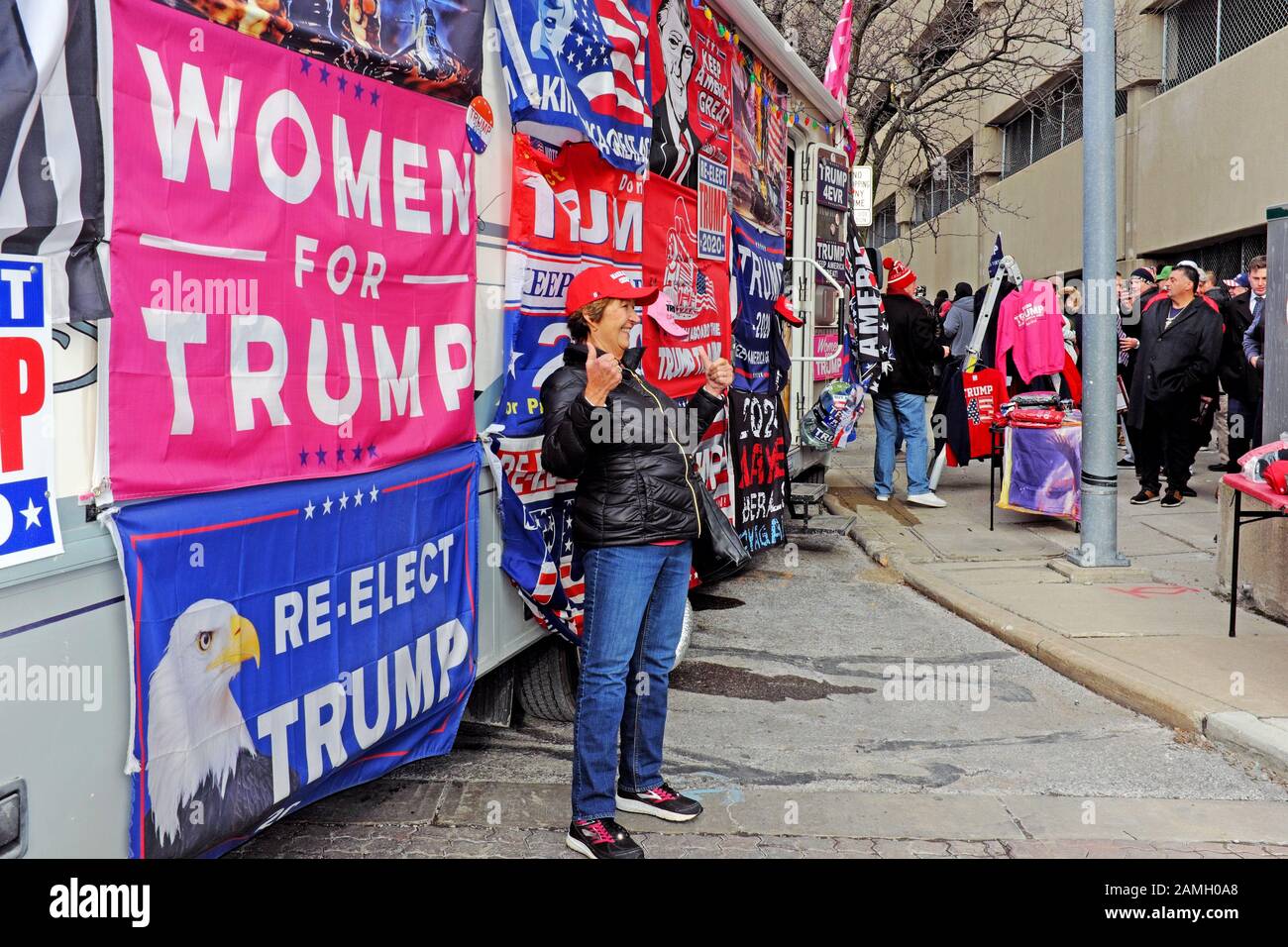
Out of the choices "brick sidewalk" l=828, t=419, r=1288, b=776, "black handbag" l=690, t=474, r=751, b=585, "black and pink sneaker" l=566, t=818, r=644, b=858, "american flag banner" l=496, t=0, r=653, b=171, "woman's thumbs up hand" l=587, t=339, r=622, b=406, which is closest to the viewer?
"woman's thumbs up hand" l=587, t=339, r=622, b=406

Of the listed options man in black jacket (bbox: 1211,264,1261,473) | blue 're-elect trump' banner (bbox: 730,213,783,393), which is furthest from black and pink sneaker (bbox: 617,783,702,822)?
man in black jacket (bbox: 1211,264,1261,473)

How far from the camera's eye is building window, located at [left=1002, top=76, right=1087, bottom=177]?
2284 cm

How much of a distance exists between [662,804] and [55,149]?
2.78 meters

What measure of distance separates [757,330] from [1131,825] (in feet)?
14.8

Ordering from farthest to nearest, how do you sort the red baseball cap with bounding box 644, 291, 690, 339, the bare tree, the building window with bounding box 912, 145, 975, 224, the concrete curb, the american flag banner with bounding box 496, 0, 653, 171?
the building window with bounding box 912, 145, 975, 224
the bare tree
the red baseball cap with bounding box 644, 291, 690, 339
the concrete curb
the american flag banner with bounding box 496, 0, 653, 171

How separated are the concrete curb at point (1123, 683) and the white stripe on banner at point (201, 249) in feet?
13.2

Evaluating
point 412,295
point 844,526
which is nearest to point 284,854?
point 412,295

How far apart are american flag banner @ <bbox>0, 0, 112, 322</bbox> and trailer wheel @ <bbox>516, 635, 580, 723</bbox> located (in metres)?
2.91

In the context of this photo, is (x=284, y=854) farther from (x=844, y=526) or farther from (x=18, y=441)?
(x=844, y=526)

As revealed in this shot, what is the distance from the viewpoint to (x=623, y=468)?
3.94m

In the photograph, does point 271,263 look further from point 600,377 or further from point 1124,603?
point 1124,603

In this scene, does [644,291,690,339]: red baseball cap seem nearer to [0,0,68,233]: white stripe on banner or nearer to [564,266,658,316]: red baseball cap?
[564,266,658,316]: red baseball cap

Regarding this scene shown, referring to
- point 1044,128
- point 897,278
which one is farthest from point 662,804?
point 1044,128

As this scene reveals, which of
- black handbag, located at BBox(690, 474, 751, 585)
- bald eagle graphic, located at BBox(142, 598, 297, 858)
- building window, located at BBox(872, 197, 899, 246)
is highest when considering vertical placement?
building window, located at BBox(872, 197, 899, 246)
